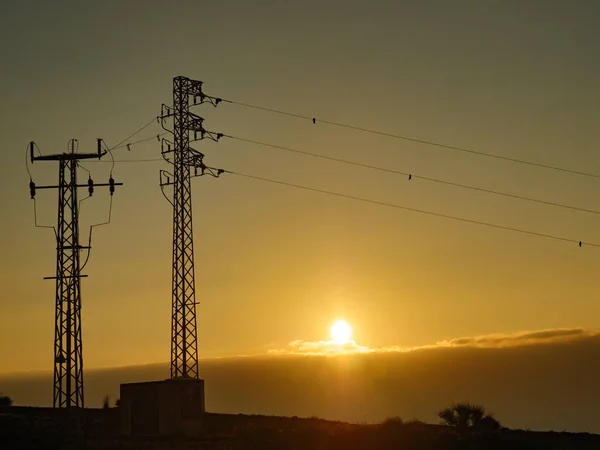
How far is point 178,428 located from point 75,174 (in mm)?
16160

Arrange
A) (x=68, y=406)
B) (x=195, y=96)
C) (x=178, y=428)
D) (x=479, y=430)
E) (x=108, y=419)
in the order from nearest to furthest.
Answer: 1. (x=68, y=406)
2. (x=479, y=430)
3. (x=178, y=428)
4. (x=195, y=96)
5. (x=108, y=419)

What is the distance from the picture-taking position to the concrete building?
53.0m

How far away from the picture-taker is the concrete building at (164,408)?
53000mm

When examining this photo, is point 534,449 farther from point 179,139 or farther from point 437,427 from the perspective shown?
point 179,139

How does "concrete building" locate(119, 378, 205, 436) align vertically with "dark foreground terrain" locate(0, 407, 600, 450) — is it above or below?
above

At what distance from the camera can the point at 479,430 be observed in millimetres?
49000

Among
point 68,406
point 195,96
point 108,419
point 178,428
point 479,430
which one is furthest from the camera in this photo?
point 108,419

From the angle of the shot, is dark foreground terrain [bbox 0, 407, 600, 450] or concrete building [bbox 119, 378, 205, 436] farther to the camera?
concrete building [bbox 119, 378, 205, 436]

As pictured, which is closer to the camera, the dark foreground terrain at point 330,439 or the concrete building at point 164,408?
the dark foreground terrain at point 330,439

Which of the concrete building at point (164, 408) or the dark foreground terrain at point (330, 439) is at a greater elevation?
the concrete building at point (164, 408)

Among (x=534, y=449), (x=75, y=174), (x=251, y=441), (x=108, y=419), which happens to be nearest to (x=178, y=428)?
(x=251, y=441)

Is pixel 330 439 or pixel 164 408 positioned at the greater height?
pixel 164 408

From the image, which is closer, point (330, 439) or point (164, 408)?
point (330, 439)

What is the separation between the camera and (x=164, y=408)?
53.2 metres
